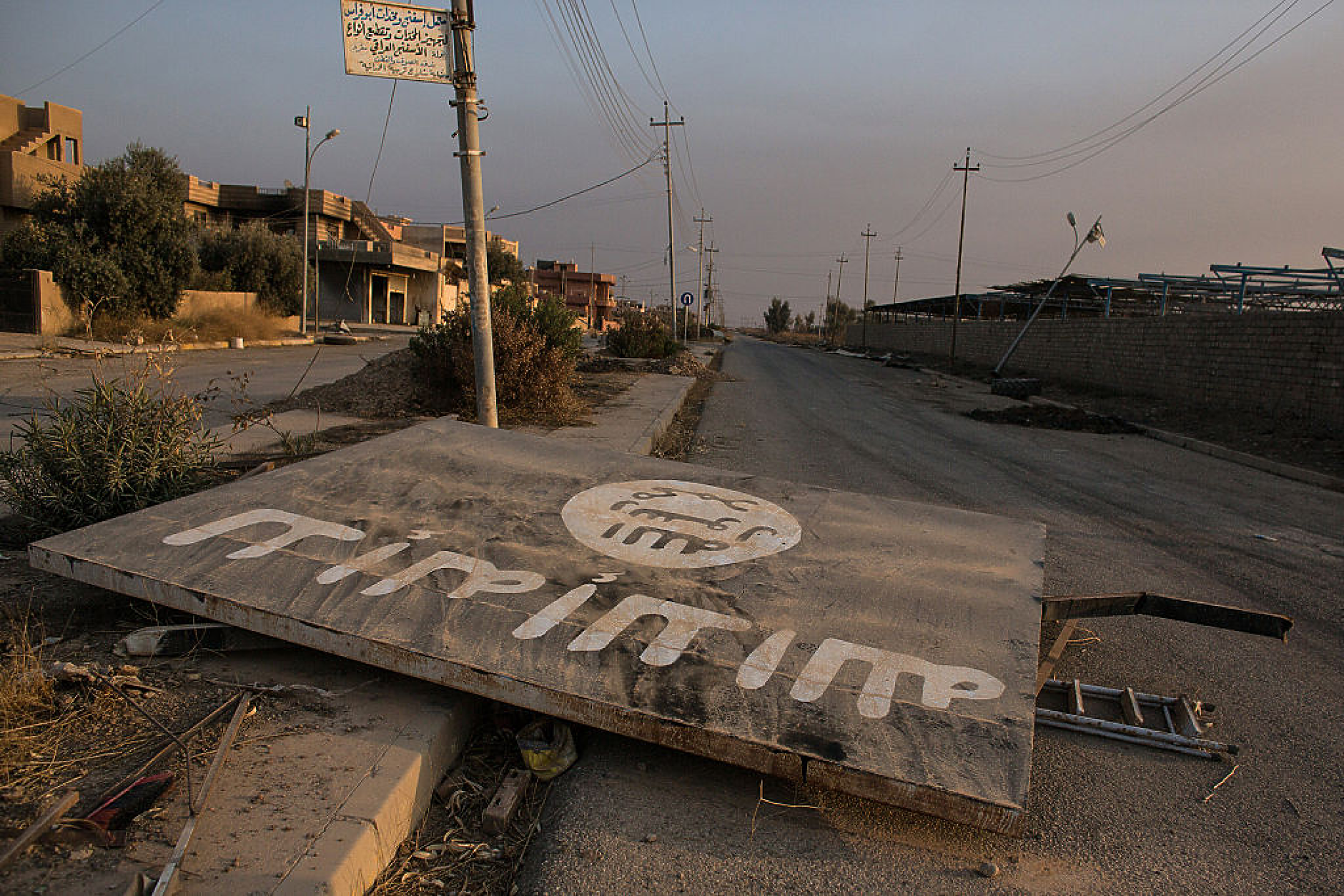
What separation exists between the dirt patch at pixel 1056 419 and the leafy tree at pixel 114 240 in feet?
83.3

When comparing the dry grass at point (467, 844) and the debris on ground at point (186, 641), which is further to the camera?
the debris on ground at point (186, 641)

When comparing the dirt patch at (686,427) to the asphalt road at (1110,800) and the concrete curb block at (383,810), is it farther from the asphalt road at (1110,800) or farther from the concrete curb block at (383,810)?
the concrete curb block at (383,810)

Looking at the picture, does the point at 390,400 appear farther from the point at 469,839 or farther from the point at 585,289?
the point at 585,289

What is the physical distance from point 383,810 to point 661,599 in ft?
4.08

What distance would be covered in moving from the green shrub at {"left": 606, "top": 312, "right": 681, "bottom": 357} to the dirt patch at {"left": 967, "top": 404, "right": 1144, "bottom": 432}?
11.0 m

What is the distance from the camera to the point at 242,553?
3.18m

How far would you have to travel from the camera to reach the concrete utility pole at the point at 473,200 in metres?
6.68

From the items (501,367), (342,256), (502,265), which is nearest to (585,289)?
(502,265)

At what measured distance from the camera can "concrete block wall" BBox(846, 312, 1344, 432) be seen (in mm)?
13125

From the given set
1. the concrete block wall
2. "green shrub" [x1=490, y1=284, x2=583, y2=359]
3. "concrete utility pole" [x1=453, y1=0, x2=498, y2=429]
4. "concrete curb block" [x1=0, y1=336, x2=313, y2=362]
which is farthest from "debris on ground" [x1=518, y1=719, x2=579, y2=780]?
the concrete block wall

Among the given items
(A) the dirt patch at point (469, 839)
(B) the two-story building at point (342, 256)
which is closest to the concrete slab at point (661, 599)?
(A) the dirt patch at point (469, 839)

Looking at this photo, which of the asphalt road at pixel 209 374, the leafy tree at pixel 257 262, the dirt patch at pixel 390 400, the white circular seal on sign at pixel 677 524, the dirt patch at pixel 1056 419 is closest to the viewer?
the white circular seal on sign at pixel 677 524

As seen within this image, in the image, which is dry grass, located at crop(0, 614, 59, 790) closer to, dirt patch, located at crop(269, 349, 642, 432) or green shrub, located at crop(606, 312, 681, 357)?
dirt patch, located at crop(269, 349, 642, 432)

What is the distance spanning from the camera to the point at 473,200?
695 centimetres
